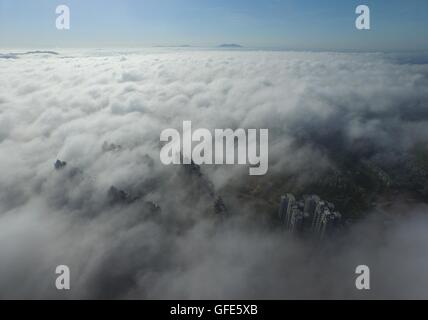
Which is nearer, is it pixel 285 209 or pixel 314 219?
pixel 314 219

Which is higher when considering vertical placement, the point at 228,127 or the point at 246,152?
the point at 228,127

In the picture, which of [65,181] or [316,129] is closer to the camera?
[65,181]

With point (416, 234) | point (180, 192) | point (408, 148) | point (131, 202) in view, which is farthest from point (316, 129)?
point (131, 202)

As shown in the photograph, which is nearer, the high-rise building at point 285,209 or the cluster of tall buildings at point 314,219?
the cluster of tall buildings at point 314,219

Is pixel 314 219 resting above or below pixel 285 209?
below

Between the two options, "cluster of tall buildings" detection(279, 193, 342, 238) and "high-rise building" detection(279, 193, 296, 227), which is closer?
"cluster of tall buildings" detection(279, 193, 342, 238)

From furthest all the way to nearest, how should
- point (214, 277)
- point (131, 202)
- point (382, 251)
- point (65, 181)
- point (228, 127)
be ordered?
point (228, 127) < point (65, 181) < point (131, 202) < point (382, 251) < point (214, 277)

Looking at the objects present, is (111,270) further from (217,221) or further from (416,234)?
(416,234)

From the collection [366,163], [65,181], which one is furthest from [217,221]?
[366,163]

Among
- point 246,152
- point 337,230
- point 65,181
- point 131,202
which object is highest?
point 246,152

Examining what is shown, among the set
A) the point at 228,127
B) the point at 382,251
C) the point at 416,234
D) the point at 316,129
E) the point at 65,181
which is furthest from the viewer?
the point at 316,129
